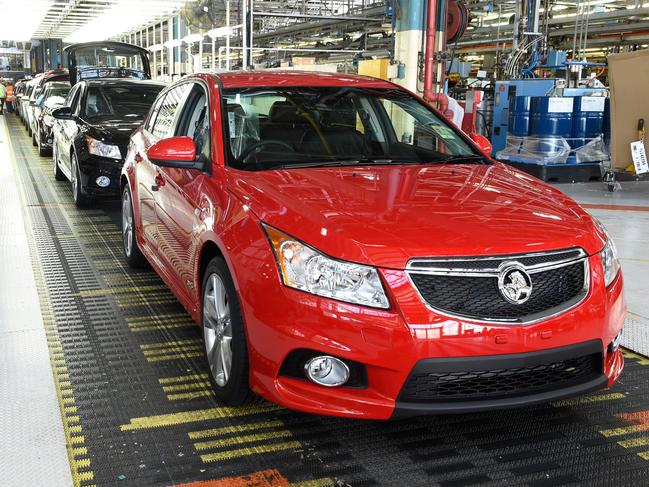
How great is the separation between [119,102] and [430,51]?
430 centimetres

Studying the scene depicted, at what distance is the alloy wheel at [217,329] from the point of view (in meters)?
2.95

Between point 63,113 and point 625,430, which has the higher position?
point 63,113

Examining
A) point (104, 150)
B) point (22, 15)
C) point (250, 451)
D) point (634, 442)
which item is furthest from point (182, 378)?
point (22, 15)

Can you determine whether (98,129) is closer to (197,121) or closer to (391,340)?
(197,121)

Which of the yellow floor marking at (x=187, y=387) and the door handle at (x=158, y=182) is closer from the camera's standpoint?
the yellow floor marking at (x=187, y=387)

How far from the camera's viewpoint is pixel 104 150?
717cm

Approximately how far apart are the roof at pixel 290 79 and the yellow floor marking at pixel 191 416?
170cm

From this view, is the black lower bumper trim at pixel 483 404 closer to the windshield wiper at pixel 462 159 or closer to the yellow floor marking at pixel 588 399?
the yellow floor marking at pixel 588 399

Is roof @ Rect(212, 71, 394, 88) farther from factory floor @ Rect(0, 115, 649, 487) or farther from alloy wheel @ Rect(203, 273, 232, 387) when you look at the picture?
factory floor @ Rect(0, 115, 649, 487)

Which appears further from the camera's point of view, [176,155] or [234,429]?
[176,155]

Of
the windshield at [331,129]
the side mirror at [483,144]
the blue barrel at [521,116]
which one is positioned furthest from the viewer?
the blue barrel at [521,116]

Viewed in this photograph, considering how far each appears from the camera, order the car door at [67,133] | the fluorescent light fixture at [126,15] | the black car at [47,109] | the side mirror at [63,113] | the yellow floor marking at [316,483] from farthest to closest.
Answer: the fluorescent light fixture at [126,15], the black car at [47,109], the car door at [67,133], the side mirror at [63,113], the yellow floor marking at [316,483]

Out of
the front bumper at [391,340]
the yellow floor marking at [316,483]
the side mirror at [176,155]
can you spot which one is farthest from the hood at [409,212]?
the yellow floor marking at [316,483]

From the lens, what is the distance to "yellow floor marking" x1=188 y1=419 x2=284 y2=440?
2846mm
